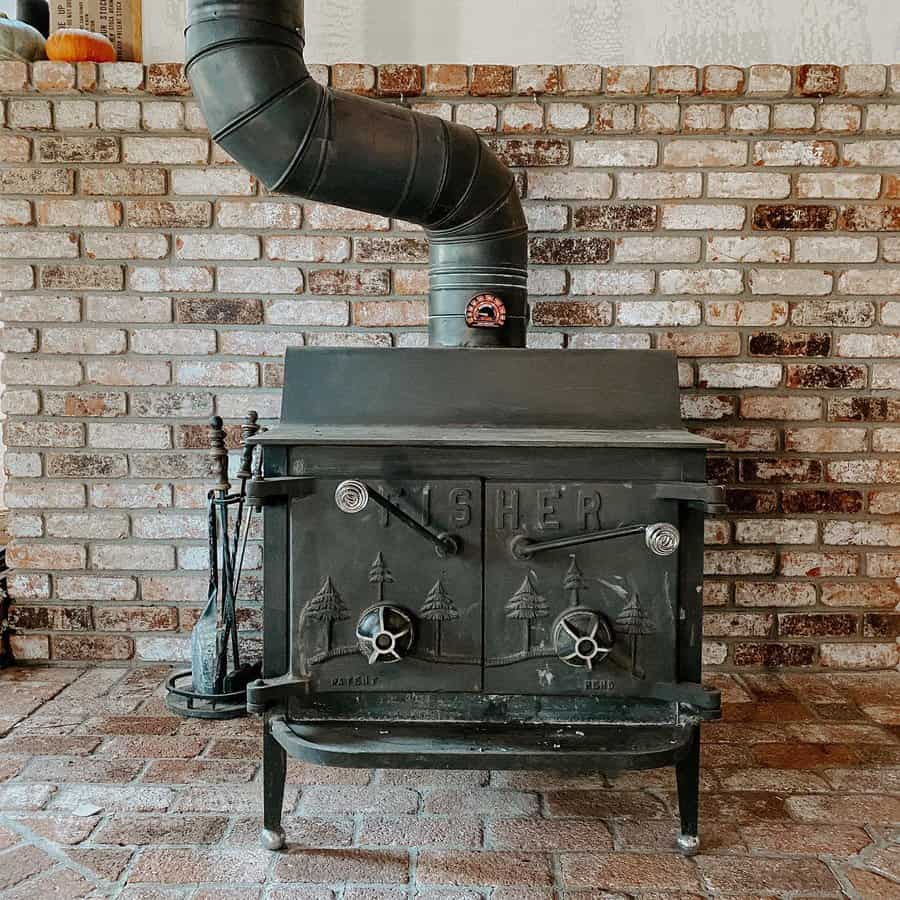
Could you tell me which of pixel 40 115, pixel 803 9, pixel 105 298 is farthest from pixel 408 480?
pixel 803 9

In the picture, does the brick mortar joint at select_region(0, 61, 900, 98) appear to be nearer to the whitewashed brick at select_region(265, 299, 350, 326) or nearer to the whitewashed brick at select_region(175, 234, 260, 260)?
the whitewashed brick at select_region(175, 234, 260, 260)

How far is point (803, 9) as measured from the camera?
2.50 m

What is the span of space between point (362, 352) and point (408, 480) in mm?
318

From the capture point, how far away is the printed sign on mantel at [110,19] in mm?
2484

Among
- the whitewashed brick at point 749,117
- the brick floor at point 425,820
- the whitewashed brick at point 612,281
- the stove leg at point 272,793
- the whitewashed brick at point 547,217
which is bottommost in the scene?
the brick floor at point 425,820

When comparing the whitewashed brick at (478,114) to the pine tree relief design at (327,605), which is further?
the whitewashed brick at (478,114)

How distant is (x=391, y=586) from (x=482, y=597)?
0.58 ft

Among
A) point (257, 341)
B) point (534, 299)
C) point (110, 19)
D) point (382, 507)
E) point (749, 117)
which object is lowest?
point (382, 507)

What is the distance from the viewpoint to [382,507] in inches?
66.3

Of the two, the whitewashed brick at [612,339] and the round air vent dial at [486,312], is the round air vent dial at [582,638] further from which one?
the whitewashed brick at [612,339]

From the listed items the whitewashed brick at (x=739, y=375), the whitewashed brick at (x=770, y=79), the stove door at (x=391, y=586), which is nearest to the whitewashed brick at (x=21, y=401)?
the stove door at (x=391, y=586)

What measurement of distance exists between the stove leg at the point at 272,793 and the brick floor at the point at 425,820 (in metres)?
0.03

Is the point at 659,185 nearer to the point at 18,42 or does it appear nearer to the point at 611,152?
the point at 611,152

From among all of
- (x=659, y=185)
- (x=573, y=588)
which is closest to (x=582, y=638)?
(x=573, y=588)
